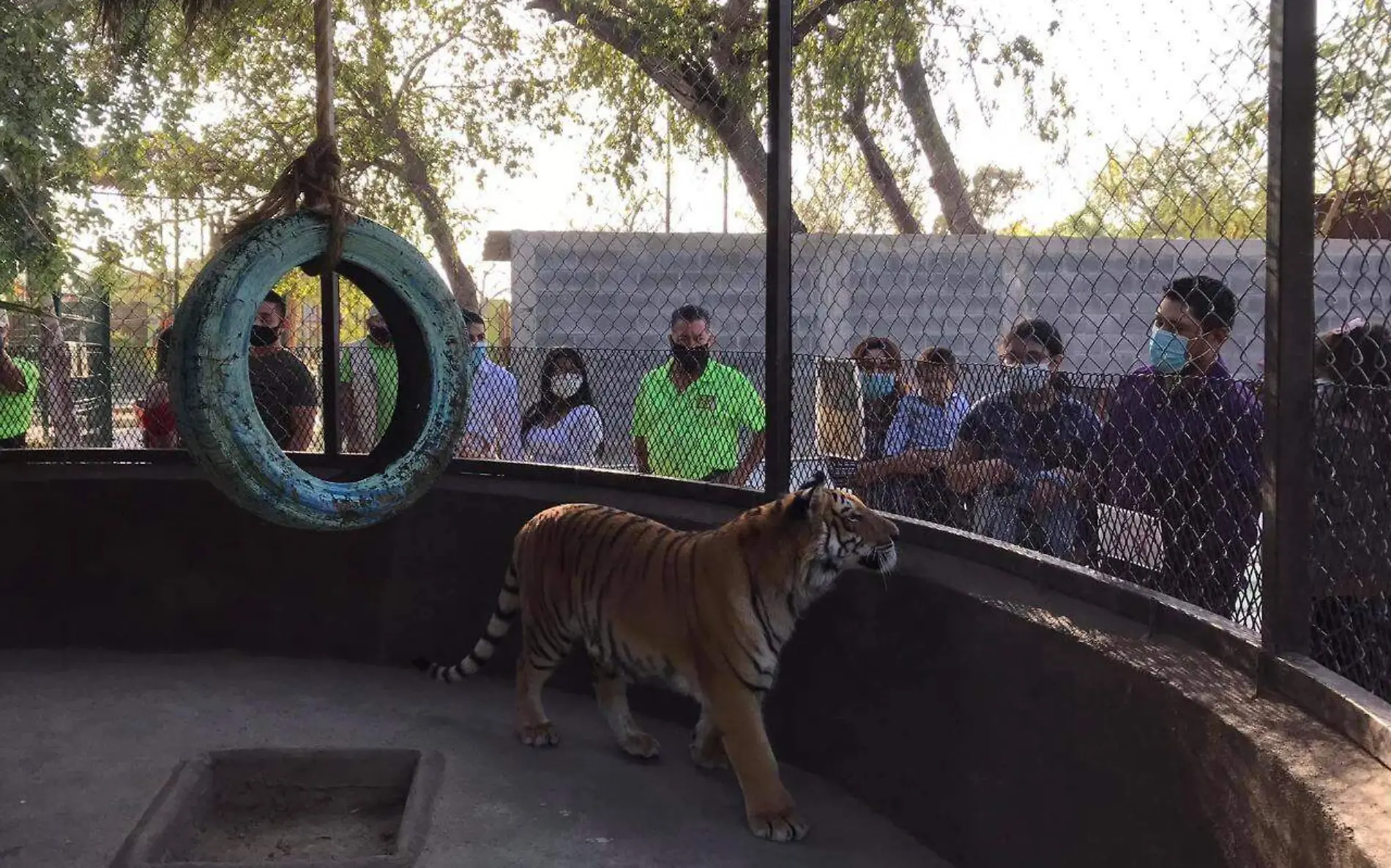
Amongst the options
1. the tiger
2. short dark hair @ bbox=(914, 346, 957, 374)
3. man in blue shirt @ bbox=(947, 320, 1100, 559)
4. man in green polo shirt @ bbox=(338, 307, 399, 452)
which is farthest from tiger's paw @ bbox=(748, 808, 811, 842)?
man in green polo shirt @ bbox=(338, 307, 399, 452)

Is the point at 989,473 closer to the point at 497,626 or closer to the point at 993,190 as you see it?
the point at 993,190

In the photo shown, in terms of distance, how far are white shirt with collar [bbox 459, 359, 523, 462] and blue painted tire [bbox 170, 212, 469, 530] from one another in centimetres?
121

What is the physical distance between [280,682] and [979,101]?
3440mm

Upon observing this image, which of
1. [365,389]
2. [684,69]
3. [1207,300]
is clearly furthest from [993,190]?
[684,69]

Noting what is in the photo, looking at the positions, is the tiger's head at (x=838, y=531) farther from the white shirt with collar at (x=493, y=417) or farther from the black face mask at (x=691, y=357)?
the white shirt with collar at (x=493, y=417)

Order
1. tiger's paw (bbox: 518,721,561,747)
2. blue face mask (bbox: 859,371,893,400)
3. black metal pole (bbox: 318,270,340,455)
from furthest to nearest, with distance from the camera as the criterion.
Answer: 1. black metal pole (bbox: 318,270,340,455)
2. tiger's paw (bbox: 518,721,561,747)
3. blue face mask (bbox: 859,371,893,400)

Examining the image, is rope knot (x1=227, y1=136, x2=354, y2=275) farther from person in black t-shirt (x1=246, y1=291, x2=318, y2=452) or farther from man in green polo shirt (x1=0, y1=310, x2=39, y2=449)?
man in green polo shirt (x1=0, y1=310, x2=39, y2=449)

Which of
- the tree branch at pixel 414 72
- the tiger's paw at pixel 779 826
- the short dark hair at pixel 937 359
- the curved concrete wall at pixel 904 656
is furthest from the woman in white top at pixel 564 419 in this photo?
the tree branch at pixel 414 72

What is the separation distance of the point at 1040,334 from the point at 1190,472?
1.42 m

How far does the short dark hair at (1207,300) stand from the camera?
3238 millimetres

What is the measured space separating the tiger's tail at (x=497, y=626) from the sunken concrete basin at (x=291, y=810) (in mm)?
696

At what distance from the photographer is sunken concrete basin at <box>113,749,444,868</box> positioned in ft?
11.1

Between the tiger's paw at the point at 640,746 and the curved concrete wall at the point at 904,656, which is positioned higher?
the curved concrete wall at the point at 904,656

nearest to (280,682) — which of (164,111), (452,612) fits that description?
(452,612)
